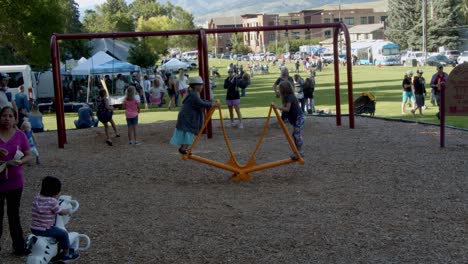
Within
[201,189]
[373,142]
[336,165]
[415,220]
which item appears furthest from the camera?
[373,142]

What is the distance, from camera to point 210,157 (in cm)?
1316

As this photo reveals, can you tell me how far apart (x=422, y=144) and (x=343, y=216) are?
6.23 meters

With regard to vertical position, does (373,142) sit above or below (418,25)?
below

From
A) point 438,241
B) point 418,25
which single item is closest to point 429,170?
point 438,241

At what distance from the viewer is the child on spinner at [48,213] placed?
246 inches

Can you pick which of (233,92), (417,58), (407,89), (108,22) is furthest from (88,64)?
(108,22)

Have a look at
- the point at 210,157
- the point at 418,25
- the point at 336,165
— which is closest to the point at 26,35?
the point at 210,157

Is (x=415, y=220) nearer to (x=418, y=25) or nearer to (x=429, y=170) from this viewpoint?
(x=429, y=170)

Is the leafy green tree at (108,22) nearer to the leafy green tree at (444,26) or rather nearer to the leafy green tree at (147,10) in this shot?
the leafy green tree at (444,26)

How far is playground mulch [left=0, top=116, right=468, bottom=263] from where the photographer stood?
6.87 meters

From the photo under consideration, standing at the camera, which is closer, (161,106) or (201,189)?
(201,189)

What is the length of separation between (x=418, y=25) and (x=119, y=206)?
81.0m

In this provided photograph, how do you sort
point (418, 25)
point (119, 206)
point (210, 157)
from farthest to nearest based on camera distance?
point (418, 25), point (210, 157), point (119, 206)

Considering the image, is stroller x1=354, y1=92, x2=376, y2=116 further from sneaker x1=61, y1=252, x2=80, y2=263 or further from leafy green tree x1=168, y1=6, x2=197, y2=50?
leafy green tree x1=168, y1=6, x2=197, y2=50
